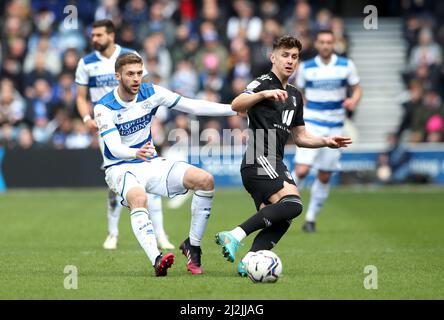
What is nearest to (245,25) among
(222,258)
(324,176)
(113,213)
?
(324,176)

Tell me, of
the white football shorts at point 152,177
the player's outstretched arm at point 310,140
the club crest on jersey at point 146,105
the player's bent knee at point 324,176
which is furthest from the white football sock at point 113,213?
the player's bent knee at point 324,176

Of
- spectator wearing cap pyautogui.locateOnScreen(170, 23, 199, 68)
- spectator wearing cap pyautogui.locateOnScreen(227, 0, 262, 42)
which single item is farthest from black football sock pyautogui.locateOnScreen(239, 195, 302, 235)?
spectator wearing cap pyautogui.locateOnScreen(227, 0, 262, 42)

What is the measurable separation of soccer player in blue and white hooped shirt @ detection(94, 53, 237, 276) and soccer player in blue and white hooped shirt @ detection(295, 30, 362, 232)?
4.85 meters

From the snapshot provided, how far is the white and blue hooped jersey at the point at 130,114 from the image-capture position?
9.98m

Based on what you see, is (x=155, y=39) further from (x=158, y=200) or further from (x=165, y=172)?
(x=165, y=172)

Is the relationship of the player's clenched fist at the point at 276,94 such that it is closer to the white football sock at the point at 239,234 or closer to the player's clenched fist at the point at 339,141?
the player's clenched fist at the point at 339,141

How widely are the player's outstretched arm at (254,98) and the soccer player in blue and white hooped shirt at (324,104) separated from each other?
17.7 feet

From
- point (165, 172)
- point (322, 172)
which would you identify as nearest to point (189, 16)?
point (322, 172)

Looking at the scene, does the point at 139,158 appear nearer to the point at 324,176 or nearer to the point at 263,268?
the point at 263,268

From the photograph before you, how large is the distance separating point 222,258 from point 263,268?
221 centimetres

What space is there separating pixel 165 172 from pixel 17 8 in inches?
681

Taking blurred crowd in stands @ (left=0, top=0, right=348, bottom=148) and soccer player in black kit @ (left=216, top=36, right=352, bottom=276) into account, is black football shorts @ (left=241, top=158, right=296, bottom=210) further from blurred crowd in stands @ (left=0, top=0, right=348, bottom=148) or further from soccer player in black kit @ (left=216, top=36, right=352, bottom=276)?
blurred crowd in stands @ (left=0, top=0, right=348, bottom=148)

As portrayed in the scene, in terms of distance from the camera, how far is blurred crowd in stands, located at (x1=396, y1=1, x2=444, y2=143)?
2347 centimetres

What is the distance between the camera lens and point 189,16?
26.5m
